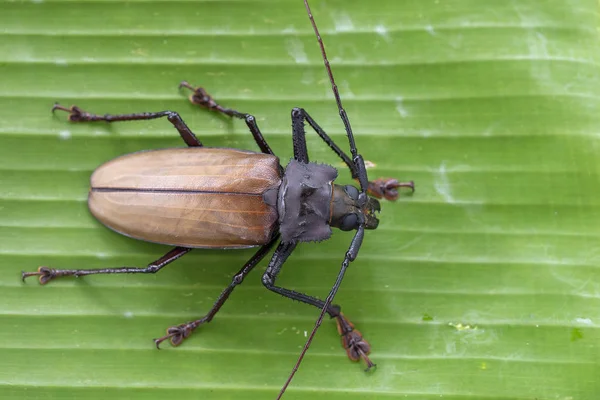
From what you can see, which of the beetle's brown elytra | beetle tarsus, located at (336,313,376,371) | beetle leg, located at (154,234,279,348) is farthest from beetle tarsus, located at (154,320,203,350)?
beetle tarsus, located at (336,313,376,371)

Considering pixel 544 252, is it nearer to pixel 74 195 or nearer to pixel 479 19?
pixel 479 19

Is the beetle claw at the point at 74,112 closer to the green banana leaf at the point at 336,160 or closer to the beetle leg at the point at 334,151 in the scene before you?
the green banana leaf at the point at 336,160

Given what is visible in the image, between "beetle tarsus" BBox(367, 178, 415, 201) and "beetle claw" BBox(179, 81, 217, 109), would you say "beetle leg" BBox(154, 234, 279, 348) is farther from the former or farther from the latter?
"beetle claw" BBox(179, 81, 217, 109)

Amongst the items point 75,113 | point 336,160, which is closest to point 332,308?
point 336,160

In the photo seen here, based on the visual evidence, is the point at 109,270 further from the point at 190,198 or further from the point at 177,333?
the point at 190,198

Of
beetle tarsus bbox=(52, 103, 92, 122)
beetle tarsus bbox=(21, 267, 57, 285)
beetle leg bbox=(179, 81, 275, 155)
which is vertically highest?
beetle tarsus bbox=(52, 103, 92, 122)

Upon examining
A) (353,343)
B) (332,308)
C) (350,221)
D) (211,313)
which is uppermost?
(350,221)
